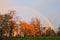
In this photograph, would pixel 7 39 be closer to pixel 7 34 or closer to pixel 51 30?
pixel 7 34

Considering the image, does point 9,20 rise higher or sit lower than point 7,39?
higher

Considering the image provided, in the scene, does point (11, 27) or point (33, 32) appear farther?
point (33, 32)

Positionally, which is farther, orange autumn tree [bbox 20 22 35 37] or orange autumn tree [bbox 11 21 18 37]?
orange autumn tree [bbox 20 22 35 37]

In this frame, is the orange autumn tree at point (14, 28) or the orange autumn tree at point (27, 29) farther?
the orange autumn tree at point (27, 29)

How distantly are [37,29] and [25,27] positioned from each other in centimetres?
93

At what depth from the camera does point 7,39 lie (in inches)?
437

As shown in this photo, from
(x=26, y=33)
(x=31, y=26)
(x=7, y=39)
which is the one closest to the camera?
(x=7, y=39)

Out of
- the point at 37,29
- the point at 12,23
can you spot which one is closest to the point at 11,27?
the point at 12,23

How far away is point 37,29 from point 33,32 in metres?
0.54

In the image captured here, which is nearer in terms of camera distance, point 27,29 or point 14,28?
point 14,28

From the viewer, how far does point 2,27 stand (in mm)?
11219

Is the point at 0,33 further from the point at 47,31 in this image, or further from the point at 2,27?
the point at 47,31

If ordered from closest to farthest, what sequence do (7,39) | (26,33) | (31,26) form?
(7,39) → (26,33) → (31,26)

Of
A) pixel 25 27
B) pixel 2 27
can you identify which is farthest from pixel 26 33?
pixel 2 27
